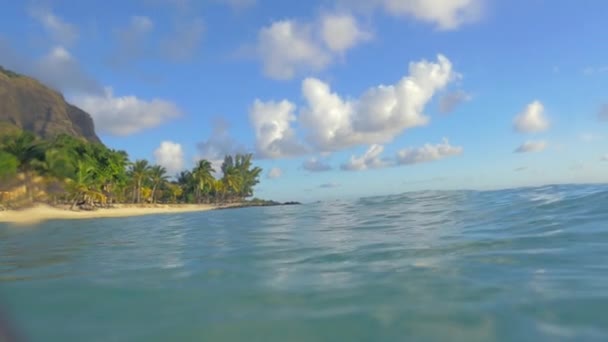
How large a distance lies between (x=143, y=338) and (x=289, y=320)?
1.13 metres

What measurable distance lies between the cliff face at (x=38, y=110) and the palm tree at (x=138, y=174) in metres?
45.0

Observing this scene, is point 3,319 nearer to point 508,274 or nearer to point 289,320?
point 289,320

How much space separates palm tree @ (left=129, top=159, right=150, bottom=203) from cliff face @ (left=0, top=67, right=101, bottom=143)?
148 ft

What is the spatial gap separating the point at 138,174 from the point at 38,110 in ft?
217

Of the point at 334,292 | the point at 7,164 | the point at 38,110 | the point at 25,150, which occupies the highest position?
the point at 38,110

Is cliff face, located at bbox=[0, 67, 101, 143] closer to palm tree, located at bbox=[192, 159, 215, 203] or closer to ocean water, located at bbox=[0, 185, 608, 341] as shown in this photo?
palm tree, located at bbox=[192, 159, 215, 203]

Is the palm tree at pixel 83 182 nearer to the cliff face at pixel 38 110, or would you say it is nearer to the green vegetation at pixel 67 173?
the green vegetation at pixel 67 173

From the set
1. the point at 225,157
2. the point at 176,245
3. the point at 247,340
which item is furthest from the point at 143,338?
the point at 225,157

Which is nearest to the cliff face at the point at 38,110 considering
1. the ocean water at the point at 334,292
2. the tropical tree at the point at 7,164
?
the tropical tree at the point at 7,164

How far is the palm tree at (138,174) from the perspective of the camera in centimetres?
6309

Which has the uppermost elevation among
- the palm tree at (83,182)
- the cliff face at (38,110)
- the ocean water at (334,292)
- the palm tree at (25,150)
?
the cliff face at (38,110)

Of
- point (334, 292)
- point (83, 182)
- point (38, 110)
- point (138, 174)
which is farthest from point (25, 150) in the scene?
point (38, 110)

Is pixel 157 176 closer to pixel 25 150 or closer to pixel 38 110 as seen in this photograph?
pixel 25 150

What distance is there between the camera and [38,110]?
10838 centimetres
